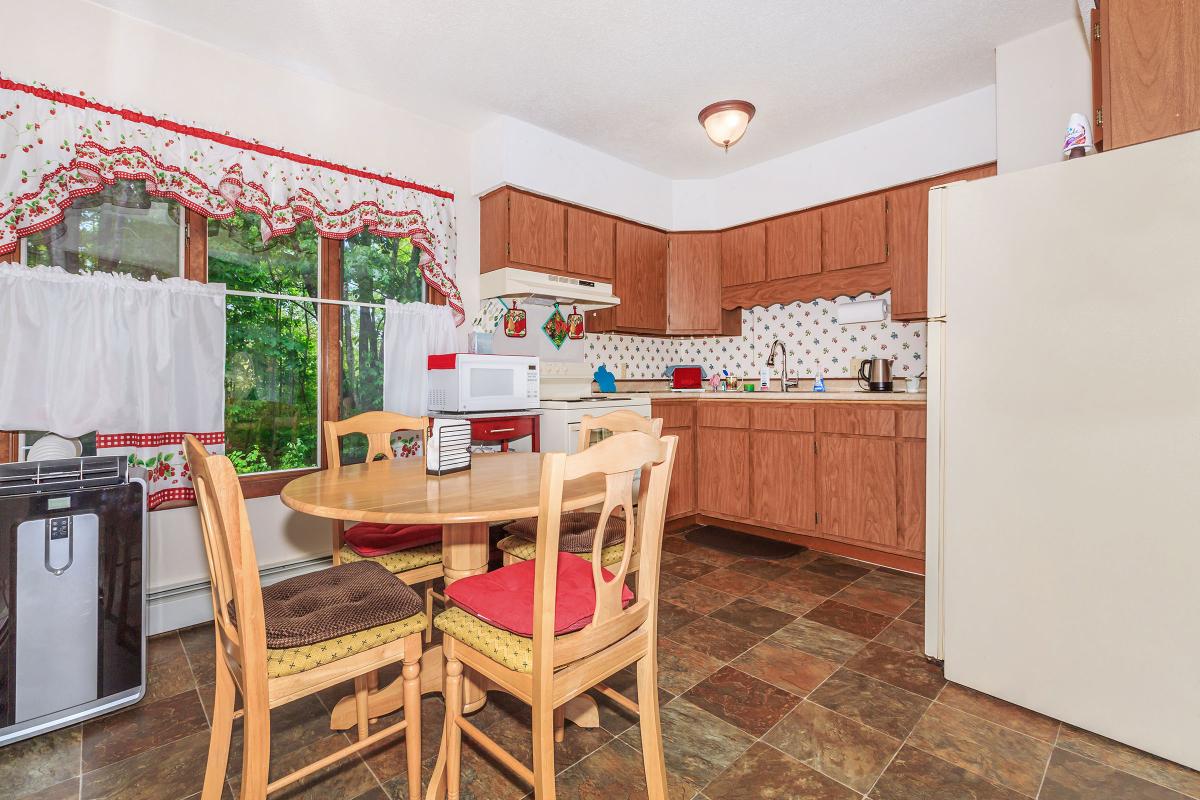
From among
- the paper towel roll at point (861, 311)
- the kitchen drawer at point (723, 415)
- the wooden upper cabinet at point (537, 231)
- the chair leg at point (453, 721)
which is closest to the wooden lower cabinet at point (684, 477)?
the kitchen drawer at point (723, 415)

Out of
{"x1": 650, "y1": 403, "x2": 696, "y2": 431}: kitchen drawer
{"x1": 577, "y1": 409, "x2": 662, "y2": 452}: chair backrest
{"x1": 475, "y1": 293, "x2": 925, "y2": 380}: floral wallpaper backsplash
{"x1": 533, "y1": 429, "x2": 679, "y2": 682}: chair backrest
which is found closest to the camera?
{"x1": 533, "y1": 429, "x2": 679, "y2": 682}: chair backrest

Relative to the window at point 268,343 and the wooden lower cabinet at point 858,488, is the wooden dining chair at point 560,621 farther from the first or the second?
the wooden lower cabinet at point 858,488

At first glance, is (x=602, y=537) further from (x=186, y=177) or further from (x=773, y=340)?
(x=773, y=340)

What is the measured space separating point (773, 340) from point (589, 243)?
161cm

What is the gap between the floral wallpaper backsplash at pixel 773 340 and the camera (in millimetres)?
3725

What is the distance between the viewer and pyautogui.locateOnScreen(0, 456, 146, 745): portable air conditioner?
1.74 metres

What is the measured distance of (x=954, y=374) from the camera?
80.1 inches

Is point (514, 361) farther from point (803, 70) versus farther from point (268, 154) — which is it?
point (803, 70)

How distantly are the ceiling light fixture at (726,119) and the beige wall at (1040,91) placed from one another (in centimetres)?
119

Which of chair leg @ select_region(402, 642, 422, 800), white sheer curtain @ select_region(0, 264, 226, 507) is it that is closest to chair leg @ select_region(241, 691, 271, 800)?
chair leg @ select_region(402, 642, 422, 800)

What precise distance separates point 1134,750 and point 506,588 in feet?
6.24

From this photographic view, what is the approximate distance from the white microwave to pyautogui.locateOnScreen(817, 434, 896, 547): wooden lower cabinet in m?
1.85

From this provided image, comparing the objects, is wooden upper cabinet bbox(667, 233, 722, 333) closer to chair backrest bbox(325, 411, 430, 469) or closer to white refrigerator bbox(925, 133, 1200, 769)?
white refrigerator bbox(925, 133, 1200, 769)

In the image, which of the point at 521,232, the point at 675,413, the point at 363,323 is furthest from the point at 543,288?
the point at 675,413
